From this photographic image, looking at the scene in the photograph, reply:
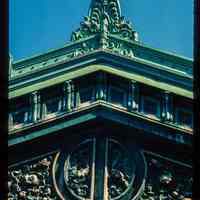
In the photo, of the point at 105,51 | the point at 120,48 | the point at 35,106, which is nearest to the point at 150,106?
the point at 105,51

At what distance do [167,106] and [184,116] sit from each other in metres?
0.44

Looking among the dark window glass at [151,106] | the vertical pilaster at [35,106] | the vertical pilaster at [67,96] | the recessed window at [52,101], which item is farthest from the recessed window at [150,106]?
the vertical pilaster at [35,106]

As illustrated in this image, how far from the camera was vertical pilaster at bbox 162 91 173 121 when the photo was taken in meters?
22.1

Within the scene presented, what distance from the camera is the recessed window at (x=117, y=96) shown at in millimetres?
22469

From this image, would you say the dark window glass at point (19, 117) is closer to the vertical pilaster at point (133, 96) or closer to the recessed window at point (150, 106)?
the vertical pilaster at point (133, 96)

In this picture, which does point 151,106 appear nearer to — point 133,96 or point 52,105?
point 133,96

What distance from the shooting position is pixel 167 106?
22.3m

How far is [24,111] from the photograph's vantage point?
74.7 ft

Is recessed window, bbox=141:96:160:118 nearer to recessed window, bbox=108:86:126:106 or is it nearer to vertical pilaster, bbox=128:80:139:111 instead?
vertical pilaster, bbox=128:80:139:111

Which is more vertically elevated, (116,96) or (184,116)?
(116,96)

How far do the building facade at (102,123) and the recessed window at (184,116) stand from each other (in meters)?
0.02

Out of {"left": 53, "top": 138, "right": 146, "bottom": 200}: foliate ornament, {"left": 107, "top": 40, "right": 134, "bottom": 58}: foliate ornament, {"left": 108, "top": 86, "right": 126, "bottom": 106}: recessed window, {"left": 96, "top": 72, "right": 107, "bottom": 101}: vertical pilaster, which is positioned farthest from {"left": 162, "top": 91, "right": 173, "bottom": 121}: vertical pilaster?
{"left": 107, "top": 40, "right": 134, "bottom": 58}: foliate ornament

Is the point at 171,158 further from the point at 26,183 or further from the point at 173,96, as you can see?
the point at 26,183

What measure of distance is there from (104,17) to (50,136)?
3.43 m
